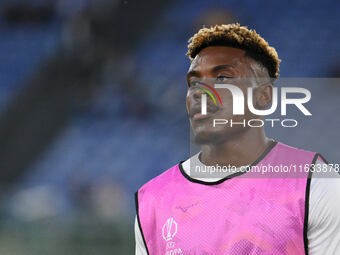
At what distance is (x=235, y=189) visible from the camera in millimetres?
1239

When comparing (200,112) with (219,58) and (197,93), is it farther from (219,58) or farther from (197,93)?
(219,58)

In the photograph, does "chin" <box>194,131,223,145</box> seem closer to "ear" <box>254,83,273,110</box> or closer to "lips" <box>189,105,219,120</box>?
"lips" <box>189,105,219,120</box>

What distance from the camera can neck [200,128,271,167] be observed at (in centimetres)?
127

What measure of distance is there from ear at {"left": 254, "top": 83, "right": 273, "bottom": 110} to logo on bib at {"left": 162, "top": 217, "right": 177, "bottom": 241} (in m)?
0.41

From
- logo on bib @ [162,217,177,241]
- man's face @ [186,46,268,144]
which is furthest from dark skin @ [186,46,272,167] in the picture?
logo on bib @ [162,217,177,241]

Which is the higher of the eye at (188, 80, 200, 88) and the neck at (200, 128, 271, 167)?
the eye at (188, 80, 200, 88)

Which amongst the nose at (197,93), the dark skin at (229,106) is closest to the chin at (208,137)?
the dark skin at (229,106)

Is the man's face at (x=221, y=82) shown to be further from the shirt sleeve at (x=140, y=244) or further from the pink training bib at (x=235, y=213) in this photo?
the shirt sleeve at (x=140, y=244)

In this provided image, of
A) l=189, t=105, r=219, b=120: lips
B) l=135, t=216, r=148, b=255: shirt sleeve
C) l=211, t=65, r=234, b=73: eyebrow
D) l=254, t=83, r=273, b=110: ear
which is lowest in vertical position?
l=135, t=216, r=148, b=255: shirt sleeve

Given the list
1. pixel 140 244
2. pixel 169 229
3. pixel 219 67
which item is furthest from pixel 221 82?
pixel 140 244

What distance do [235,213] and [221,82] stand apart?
14.3 inches

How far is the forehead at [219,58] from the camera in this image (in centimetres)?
127

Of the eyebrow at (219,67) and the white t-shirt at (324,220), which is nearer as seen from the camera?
the white t-shirt at (324,220)

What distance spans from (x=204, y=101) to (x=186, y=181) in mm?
246
